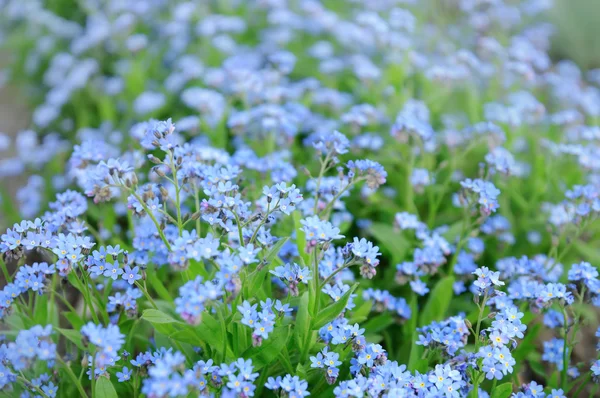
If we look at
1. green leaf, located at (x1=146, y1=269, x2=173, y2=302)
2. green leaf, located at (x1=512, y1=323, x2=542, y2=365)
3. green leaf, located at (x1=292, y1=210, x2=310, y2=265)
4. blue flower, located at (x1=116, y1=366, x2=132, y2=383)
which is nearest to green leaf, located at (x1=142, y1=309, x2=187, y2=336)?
blue flower, located at (x1=116, y1=366, x2=132, y2=383)

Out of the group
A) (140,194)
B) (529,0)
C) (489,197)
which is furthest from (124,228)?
(529,0)

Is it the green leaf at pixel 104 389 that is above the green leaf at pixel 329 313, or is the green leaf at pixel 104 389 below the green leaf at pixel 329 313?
below

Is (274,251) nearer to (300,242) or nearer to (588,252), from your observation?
(300,242)

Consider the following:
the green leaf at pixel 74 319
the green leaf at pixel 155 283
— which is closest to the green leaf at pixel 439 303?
the green leaf at pixel 155 283

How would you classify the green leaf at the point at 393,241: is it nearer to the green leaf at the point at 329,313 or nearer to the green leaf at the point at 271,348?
the green leaf at the point at 329,313

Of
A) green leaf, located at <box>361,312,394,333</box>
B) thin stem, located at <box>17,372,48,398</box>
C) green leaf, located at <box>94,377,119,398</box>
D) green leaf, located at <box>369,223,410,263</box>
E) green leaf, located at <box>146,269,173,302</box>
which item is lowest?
thin stem, located at <box>17,372,48,398</box>

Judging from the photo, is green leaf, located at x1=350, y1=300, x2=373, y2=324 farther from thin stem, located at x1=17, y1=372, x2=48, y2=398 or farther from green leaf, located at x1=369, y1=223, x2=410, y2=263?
thin stem, located at x1=17, y1=372, x2=48, y2=398

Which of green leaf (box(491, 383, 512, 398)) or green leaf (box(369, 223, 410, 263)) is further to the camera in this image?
green leaf (box(369, 223, 410, 263))

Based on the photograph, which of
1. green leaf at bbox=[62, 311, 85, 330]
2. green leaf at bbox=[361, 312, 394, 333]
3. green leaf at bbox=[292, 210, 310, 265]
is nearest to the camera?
green leaf at bbox=[292, 210, 310, 265]

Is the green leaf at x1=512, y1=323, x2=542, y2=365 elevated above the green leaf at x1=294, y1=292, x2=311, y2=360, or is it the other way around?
the green leaf at x1=512, y1=323, x2=542, y2=365
